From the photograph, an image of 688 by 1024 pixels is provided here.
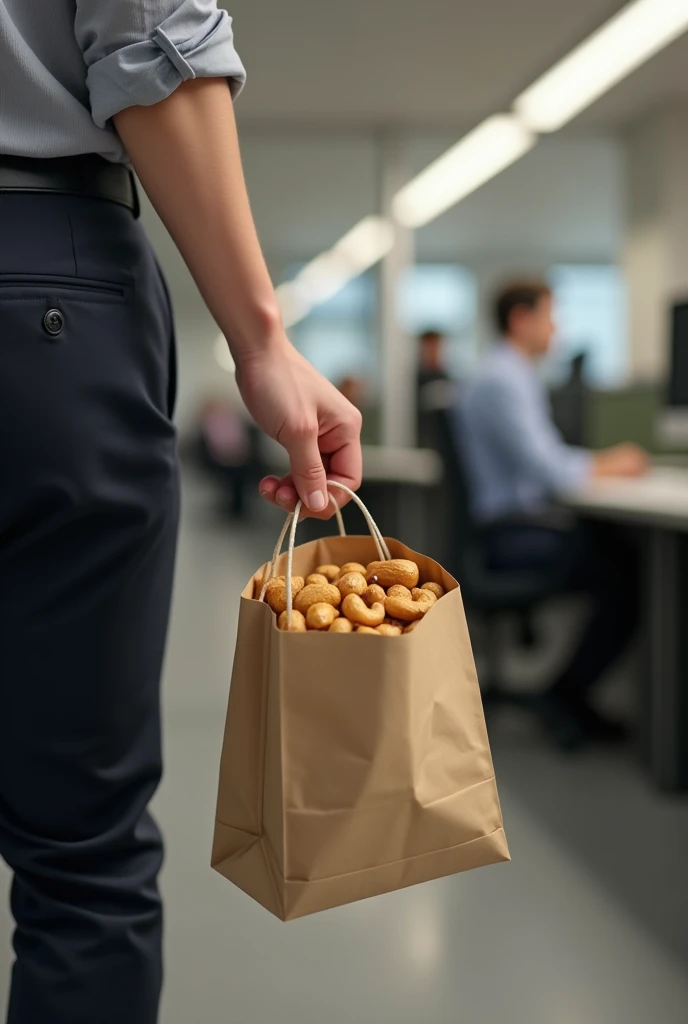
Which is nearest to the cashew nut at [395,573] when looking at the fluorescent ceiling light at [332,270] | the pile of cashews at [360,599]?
the pile of cashews at [360,599]

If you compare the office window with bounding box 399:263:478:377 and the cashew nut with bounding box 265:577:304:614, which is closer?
the cashew nut with bounding box 265:577:304:614

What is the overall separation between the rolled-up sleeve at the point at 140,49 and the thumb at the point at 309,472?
252mm

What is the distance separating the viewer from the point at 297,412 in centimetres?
74

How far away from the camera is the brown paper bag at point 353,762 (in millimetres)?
679

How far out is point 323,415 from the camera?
77cm

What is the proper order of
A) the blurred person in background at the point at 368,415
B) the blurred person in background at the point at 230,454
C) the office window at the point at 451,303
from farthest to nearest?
1. the office window at the point at 451,303
2. the blurred person in background at the point at 230,454
3. the blurred person in background at the point at 368,415

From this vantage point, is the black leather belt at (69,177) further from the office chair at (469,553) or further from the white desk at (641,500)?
the office chair at (469,553)

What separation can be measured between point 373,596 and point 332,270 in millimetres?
11985

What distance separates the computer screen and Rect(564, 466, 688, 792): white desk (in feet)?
2.51

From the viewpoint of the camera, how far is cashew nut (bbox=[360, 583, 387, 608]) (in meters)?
0.74

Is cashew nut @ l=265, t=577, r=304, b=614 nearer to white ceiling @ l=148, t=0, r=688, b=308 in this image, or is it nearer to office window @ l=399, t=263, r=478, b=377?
white ceiling @ l=148, t=0, r=688, b=308

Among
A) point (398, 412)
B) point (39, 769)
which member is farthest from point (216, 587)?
point (39, 769)

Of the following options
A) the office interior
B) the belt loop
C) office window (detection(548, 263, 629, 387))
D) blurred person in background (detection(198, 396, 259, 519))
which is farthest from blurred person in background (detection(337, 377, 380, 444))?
office window (detection(548, 263, 629, 387))

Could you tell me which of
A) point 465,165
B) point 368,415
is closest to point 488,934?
point 368,415
